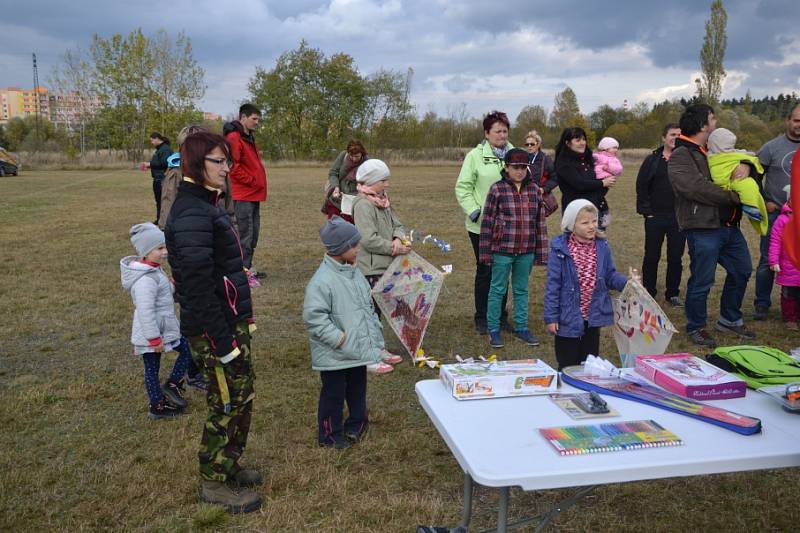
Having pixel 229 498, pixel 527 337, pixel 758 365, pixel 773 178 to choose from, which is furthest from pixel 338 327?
pixel 773 178

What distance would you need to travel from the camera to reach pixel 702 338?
5.77 metres

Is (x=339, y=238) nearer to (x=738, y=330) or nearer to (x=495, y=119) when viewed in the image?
(x=495, y=119)

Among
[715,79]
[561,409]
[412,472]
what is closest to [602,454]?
[561,409]

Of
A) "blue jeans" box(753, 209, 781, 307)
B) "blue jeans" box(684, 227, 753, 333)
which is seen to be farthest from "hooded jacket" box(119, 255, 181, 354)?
"blue jeans" box(753, 209, 781, 307)

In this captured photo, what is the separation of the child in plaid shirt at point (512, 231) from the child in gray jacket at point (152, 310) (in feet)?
8.39

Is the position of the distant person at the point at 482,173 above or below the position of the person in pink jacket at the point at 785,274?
above

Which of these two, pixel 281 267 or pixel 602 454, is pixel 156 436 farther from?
pixel 281 267

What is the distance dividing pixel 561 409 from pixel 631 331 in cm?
180

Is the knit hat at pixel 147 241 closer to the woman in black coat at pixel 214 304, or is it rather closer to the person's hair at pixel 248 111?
the woman in black coat at pixel 214 304

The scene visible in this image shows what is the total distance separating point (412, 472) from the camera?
3.55 m

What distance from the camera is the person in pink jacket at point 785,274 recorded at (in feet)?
20.4

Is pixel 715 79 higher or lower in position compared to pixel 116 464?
higher

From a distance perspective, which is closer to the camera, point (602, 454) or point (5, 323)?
point (602, 454)

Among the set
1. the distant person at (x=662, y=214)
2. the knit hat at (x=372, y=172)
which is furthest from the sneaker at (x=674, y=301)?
the knit hat at (x=372, y=172)
